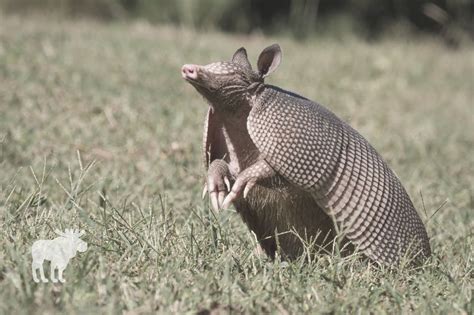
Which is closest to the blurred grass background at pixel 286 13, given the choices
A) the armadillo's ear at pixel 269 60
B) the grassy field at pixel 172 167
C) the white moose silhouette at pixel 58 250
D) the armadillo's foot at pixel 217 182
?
the grassy field at pixel 172 167

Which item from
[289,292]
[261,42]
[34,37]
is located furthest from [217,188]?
[261,42]

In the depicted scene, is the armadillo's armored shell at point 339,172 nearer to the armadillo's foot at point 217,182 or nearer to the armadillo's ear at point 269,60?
the armadillo's ear at point 269,60

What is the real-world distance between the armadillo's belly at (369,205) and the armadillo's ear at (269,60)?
487 mm

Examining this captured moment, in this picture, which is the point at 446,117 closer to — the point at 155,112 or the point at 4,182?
the point at 155,112

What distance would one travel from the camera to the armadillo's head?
3.56 metres

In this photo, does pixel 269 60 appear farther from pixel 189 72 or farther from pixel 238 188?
pixel 238 188

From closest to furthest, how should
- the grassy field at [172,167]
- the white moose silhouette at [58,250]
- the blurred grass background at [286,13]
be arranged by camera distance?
the white moose silhouette at [58,250]
the grassy field at [172,167]
the blurred grass background at [286,13]

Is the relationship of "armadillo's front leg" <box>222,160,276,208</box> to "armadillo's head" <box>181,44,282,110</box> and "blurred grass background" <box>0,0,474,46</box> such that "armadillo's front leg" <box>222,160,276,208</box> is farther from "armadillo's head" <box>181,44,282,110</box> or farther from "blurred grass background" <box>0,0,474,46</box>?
"blurred grass background" <box>0,0,474,46</box>

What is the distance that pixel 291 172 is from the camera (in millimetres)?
3580

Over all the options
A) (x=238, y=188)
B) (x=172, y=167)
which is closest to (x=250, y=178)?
(x=238, y=188)

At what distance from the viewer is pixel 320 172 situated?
3645mm

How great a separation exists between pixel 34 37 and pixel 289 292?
22.7 ft

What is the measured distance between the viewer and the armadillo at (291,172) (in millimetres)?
3605

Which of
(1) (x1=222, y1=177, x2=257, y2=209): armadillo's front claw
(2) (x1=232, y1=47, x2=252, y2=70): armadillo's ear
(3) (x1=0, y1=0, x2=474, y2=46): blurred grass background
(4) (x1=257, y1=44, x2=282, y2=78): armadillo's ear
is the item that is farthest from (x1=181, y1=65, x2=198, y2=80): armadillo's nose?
(3) (x1=0, y1=0, x2=474, y2=46): blurred grass background
